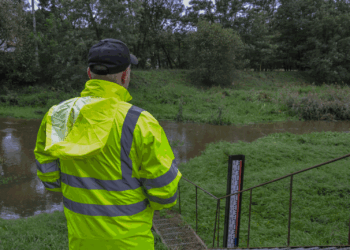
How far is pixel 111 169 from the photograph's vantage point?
4.24 ft

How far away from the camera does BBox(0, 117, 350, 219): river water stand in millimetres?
5355

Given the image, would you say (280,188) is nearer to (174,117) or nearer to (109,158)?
(109,158)

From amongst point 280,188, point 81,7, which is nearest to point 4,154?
point 280,188

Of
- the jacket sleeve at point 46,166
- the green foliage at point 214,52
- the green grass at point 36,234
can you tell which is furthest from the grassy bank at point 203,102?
the jacket sleeve at point 46,166

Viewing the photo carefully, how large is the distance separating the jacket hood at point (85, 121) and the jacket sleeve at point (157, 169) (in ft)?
0.62

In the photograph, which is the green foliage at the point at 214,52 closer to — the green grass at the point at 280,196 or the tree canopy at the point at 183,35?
the tree canopy at the point at 183,35

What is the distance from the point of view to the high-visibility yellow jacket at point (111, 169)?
1.27m

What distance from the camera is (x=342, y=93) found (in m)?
16.4

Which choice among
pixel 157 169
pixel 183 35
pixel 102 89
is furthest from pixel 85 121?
pixel 183 35

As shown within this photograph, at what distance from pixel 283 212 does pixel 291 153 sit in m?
3.08

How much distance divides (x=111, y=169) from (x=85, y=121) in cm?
26

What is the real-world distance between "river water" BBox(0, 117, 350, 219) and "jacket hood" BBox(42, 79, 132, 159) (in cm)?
448

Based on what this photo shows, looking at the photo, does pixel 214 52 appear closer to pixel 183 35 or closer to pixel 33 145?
pixel 183 35

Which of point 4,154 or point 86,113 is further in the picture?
point 4,154
